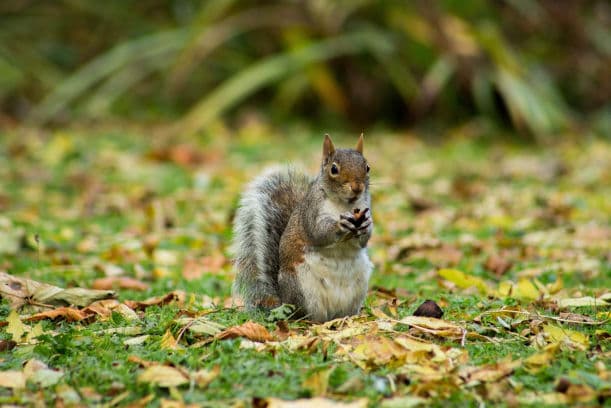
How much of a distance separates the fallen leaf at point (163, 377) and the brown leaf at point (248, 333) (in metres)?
0.35

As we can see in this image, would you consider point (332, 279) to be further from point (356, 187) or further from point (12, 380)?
point (12, 380)

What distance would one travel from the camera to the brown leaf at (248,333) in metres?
2.66

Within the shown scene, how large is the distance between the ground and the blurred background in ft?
1.79

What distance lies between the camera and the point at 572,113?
30.8 ft

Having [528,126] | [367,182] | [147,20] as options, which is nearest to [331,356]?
[367,182]

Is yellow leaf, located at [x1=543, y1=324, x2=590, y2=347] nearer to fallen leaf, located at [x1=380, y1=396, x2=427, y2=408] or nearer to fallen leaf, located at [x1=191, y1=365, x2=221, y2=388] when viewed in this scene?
fallen leaf, located at [x1=380, y1=396, x2=427, y2=408]

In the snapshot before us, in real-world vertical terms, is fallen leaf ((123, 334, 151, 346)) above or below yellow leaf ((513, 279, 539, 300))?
above

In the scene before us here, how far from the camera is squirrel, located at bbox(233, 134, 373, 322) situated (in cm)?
286

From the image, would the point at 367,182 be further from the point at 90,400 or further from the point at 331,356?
the point at 90,400

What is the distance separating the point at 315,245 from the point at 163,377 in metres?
0.82

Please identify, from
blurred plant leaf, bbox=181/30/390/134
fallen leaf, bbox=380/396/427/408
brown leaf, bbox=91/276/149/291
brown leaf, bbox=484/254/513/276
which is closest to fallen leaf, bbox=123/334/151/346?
fallen leaf, bbox=380/396/427/408

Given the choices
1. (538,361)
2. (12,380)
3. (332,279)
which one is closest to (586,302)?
(538,361)

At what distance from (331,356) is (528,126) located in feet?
19.9

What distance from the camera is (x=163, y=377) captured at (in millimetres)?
2305
